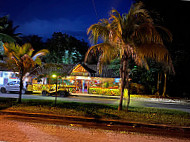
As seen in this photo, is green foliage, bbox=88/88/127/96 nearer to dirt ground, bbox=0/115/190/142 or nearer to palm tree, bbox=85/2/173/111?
palm tree, bbox=85/2/173/111

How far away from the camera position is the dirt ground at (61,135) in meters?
5.78

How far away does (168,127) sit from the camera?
7906mm

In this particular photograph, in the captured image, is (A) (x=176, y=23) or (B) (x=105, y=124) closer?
(B) (x=105, y=124)

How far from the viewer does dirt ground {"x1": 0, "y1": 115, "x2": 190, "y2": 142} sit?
5.78 metres

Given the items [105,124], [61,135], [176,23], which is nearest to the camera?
[61,135]

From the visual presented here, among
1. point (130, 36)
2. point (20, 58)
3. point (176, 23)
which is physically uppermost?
point (176, 23)

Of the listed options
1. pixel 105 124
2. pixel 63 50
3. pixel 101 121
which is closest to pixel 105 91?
pixel 101 121

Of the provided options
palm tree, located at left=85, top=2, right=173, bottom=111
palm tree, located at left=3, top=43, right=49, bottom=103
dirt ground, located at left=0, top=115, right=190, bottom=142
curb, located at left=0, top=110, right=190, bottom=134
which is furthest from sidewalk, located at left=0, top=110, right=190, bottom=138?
palm tree, located at left=3, top=43, right=49, bottom=103

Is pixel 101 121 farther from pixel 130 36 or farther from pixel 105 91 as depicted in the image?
pixel 105 91

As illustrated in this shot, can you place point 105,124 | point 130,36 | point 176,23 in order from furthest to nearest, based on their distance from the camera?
point 176,23 → point 130,36 → point 105,124

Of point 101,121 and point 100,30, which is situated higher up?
point 100,30

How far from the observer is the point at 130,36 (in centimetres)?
1015

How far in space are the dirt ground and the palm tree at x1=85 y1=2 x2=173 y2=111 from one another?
14.0ft

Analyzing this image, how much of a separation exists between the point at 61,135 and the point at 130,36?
630cm
